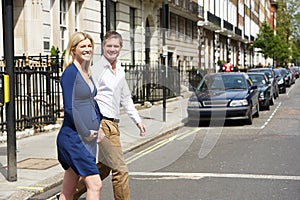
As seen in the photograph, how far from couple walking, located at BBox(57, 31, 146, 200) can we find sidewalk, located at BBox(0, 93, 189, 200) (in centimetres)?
171

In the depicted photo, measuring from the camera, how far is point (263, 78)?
22484mm

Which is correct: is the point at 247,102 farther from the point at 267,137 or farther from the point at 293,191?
the point at 293,191

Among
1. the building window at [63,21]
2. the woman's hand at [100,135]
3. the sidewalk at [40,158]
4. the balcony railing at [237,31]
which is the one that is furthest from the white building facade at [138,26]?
Answer: the woman's hand at [100,135]

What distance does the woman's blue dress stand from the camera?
188 inches

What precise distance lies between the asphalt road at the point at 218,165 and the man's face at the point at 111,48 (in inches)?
80.9

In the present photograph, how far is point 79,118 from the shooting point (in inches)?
189

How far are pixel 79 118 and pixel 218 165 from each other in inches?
180

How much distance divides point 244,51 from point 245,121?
178 feet

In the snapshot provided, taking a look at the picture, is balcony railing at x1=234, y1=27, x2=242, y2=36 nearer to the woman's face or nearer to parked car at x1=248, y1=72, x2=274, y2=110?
parked car at x1=248, y1=72, x2=274, y2=110

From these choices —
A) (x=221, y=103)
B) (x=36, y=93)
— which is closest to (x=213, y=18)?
(x=221, y=103)

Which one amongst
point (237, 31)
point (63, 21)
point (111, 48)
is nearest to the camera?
point (111, 48)

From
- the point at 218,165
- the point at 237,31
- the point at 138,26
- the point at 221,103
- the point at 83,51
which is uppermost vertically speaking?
the point at 237,31

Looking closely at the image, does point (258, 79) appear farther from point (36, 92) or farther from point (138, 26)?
point (36, 92)

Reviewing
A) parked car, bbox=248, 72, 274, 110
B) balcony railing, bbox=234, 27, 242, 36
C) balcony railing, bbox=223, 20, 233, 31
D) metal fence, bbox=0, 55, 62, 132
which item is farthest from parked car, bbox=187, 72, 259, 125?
balcony railing, bbox=234, 27, 242, 36
